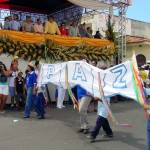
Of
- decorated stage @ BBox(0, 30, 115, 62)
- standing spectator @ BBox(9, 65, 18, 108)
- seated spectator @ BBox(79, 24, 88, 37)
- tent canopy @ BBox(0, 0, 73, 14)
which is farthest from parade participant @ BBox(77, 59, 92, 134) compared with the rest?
tent canopy @ BBox(0, 0, 73, 14)

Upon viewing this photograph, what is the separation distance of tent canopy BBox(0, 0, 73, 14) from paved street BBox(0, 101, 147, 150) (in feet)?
32.2

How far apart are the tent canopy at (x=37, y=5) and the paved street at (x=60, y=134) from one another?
9810 millimetres

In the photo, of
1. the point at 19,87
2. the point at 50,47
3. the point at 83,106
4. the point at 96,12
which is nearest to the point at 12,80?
the point at 19,87

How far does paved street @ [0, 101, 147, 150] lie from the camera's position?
6.50 m

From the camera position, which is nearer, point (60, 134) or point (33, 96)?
point (60, 134)

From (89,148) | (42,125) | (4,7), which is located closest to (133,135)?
(89,148)

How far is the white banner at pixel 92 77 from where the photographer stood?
608 cm

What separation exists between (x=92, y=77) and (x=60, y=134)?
1627 millimetres

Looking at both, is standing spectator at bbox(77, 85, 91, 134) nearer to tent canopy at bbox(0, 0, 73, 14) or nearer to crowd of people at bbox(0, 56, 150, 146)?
crowd of people at bbox(0, 56, 150, 146)

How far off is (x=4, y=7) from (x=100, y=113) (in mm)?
13396

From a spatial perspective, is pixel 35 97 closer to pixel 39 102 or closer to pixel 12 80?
pixel 39 102

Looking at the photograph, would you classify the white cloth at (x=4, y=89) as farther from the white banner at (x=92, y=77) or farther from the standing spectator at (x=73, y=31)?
the standing spectator at (x=73, y=31)

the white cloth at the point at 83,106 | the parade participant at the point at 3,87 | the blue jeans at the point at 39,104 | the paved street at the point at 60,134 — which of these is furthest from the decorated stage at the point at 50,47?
the white cloth at the point at 83,106

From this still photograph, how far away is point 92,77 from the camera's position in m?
7.35
